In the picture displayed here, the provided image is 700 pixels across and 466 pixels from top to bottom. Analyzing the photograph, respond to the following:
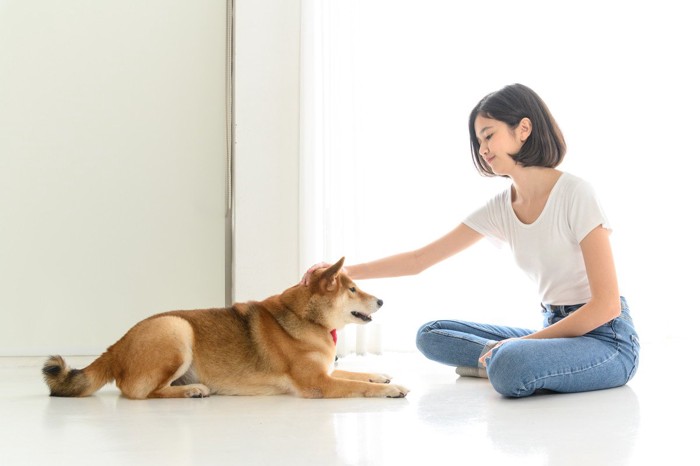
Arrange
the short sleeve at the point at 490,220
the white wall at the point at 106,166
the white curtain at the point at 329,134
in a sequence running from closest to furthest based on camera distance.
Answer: the short sleeve at the point at 490,220 → the white curtain at the point at 329,134 → the white wall at the point at 106,166

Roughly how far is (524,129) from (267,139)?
143cm

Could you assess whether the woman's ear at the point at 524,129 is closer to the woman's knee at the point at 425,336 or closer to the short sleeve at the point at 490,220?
the short sleeve at the point at 490,220

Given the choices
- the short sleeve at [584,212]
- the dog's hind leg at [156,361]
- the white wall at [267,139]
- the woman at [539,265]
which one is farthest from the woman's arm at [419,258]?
the white wall at [267,139]

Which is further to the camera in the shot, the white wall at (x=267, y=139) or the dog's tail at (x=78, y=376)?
the white wall at (x=267, y=139)

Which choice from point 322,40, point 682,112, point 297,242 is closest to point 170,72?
point 322,40

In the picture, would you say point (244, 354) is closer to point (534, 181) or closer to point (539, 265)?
point (539, 265)

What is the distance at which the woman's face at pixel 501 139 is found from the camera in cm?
248

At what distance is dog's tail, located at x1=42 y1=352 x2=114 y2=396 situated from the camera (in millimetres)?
2338

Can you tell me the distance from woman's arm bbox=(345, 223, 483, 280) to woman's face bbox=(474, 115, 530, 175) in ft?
1.05

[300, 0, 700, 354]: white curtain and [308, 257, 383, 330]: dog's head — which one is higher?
[300, 0, 700, 354]: white curtain

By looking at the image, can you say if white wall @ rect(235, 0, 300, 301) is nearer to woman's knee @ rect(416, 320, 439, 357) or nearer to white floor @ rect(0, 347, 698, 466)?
woman's knee @ rect(416, 320, 439, 357)

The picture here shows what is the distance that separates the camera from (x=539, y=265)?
2.45m

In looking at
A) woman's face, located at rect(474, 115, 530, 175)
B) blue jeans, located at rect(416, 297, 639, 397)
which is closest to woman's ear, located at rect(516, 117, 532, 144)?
woman's face, located at rect(474, 115, 530, 175)

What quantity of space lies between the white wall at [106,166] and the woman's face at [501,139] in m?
1.66
